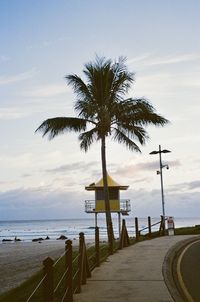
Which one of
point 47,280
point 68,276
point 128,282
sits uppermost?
point 47,280

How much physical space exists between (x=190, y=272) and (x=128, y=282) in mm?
2680

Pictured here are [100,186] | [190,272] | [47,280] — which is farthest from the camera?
[100,186]

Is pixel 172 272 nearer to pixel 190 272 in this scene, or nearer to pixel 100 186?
pixel 190 272

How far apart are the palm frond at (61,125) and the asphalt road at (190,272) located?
944 centimetres

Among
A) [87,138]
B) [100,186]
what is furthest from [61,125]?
[100,186]

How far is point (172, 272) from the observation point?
45.2 feet

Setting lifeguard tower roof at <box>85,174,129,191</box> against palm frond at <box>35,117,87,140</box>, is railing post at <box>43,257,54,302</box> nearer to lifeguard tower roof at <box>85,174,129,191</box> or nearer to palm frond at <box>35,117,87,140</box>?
palm frond at <box>35,117,87,140</box>

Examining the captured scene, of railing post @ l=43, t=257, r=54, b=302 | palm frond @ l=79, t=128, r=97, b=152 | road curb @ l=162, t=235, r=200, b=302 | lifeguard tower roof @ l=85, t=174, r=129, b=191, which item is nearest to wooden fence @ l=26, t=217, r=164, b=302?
railing post @ l=43, t=257, r=54, b=302

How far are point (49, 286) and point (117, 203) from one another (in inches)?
1273

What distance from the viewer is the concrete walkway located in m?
10.1

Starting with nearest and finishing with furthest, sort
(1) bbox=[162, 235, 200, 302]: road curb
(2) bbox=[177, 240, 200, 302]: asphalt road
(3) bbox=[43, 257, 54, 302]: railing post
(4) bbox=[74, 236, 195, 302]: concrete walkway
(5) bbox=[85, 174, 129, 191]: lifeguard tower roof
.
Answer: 1. (3) bbox=[43, 257, 54, 302]: railing post
2. (4) bbox=[74, 236, 195, 302]: concrete walkway
3. (1) bbox=[162, 235, 200, 302]: road curb
4. (2) bbox=[177, 240, 200, 302]: asphalt road
5. (5) bbox=[85, 174, 129, 191]: lifeguard tower roof

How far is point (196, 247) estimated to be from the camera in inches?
818

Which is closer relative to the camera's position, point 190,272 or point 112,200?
point 190,272

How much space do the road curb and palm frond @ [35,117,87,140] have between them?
8.97 metres
